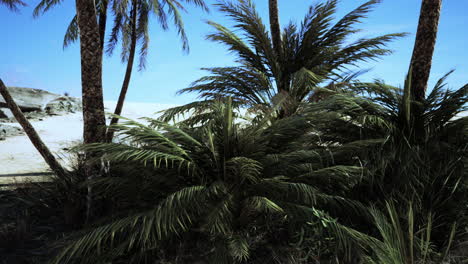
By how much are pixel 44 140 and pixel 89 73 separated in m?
9.83

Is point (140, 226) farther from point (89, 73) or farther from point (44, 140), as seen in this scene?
point (44, 140)

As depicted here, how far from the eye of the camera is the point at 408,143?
4.15 metres

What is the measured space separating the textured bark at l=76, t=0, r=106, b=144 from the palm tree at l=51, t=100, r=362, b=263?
2.97ft

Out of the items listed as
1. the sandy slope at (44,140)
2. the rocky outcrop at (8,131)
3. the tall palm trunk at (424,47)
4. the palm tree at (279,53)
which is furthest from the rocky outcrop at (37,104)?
the tall palm trunk at (424,47)

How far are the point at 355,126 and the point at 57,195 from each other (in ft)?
14.3

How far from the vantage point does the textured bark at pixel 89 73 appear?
461 centimetres

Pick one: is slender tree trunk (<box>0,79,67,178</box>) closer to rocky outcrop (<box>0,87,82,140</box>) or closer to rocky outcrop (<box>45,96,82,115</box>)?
rocky outcrop (<box>0,87,82,140</box>)

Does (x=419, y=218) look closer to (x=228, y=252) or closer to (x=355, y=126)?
(x=355, y=126)

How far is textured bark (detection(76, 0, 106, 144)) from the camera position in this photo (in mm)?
4605

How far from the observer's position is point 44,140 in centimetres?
1288

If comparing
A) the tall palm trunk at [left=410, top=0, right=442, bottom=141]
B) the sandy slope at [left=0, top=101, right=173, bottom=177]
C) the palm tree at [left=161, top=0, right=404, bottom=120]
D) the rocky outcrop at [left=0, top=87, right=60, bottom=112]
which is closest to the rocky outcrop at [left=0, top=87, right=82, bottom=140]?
the rocky outcrop at [left=0, top=87, right=60, bottom=112]

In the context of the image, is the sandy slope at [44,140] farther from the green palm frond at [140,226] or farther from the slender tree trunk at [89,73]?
the green palm frond at [140,226]

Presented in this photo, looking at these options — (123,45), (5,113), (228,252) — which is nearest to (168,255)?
(228,252)

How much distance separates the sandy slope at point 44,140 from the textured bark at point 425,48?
214 inches
